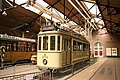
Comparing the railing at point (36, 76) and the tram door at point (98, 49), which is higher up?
the tram door at point (98, 49)

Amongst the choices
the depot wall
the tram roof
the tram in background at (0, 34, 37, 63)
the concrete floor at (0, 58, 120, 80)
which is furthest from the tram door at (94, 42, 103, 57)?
the concrete floor at (0, 58, 120, 80)

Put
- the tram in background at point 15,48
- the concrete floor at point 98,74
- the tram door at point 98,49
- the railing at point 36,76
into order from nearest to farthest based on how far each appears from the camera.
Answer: the railing at point 36,76, the concrete floor at point 98,74, the tram in background at point 15,48, the tram door at point 98,49

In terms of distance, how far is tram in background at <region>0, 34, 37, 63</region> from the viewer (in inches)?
615

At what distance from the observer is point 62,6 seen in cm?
2092

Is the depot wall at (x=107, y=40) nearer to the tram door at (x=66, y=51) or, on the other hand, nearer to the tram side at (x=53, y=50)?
the tram door at (x=66, y=51)

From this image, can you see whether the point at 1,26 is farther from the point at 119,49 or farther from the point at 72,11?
the point at 119,49

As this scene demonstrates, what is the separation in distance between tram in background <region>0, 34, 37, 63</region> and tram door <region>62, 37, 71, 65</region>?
20.3 feet

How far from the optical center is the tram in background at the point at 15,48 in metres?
15.6

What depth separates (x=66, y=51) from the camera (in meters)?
11.6

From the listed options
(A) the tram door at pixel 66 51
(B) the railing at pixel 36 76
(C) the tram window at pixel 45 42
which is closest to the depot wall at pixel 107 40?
(A) the tram door at pixel 66 51

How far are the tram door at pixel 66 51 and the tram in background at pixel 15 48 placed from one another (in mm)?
6184

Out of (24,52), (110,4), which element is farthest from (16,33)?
(110,4)

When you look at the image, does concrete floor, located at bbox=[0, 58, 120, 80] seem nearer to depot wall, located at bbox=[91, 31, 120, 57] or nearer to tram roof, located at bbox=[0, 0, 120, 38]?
tram roof, located at bbox=[0, 0, 120, 38]

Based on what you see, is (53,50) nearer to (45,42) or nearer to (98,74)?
(45,42)
